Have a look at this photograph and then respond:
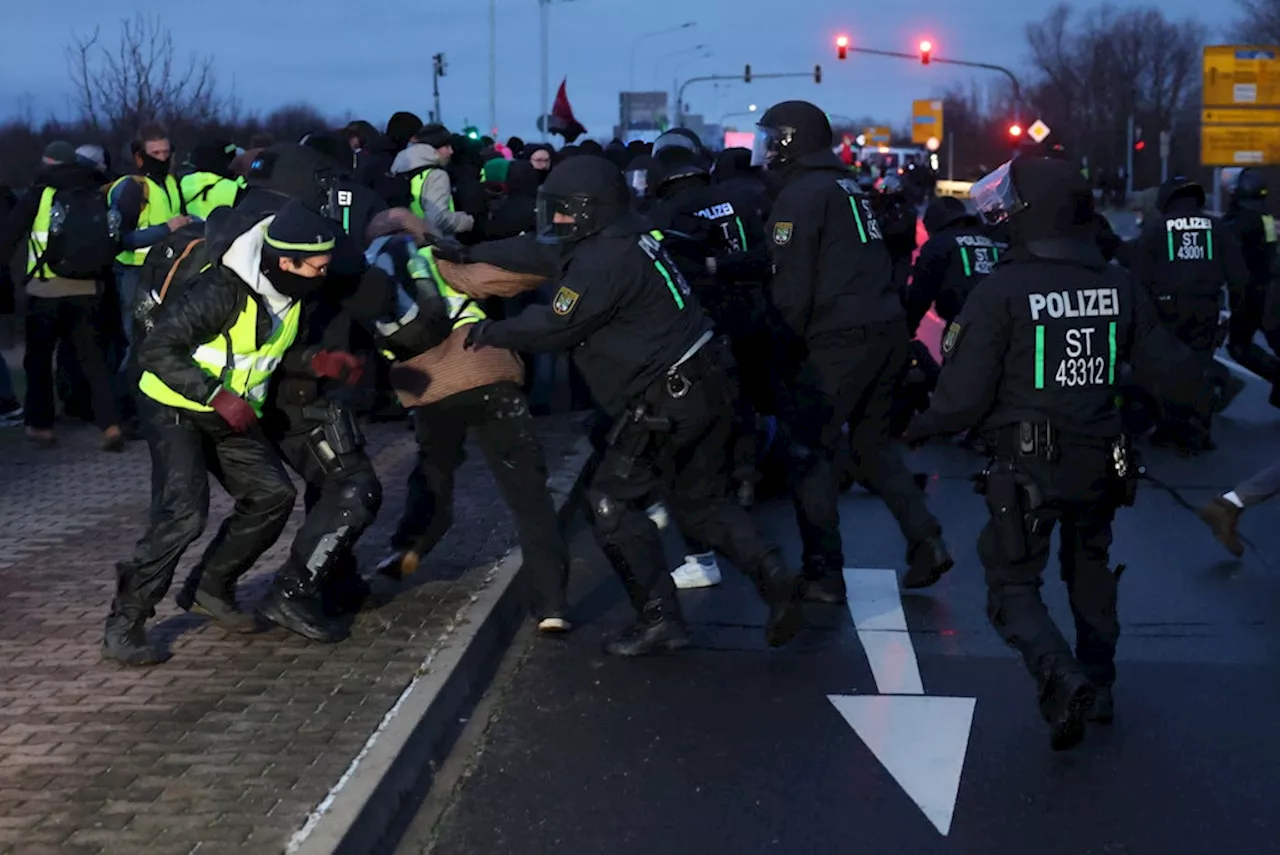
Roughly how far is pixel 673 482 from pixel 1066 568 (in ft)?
5.36

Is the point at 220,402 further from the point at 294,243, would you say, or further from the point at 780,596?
the point at 780,596

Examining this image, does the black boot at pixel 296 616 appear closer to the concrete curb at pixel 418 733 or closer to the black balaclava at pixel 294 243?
the concrete curb at pixel 418 733

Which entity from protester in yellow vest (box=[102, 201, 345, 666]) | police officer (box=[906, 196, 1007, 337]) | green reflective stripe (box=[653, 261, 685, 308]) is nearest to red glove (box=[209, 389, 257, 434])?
protester in yellow vest (box=[102, 201, 345, 666])

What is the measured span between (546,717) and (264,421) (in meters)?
1.61

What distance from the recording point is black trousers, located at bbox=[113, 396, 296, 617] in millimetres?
6539

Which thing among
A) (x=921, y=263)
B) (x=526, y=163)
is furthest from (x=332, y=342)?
(x=526, y=163)

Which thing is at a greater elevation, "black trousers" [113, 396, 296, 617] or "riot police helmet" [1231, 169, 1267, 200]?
"riot police helmet" [1231, 169, 1267, 200]

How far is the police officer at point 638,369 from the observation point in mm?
6648

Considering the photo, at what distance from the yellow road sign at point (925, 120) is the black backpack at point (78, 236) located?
8256 cm

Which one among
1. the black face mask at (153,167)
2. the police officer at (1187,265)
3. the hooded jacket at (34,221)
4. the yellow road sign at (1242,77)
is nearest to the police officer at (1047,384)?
the police officer at (1187,265)

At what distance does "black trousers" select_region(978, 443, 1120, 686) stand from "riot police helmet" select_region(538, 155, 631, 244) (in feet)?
5.97

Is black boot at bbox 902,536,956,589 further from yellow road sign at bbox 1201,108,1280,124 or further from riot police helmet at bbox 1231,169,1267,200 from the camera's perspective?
yellow road sign at bbox 1201,108,1280,124

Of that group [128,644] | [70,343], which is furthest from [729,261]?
[70,343]

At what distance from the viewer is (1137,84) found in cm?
11794
